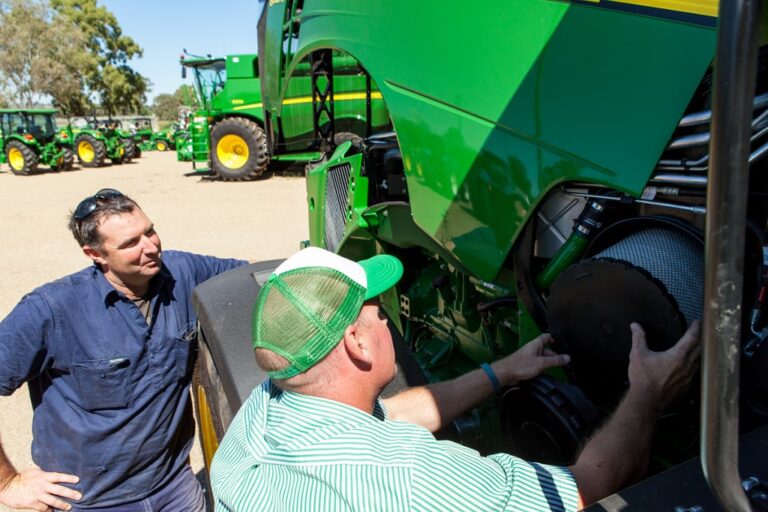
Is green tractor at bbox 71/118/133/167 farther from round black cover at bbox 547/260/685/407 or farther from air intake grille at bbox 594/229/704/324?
air intake grille at bbox 594/229/704/324

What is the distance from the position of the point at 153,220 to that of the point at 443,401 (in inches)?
406

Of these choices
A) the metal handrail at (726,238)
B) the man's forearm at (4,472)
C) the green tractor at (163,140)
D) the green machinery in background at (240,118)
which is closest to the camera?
the metal handrail at (726,238)

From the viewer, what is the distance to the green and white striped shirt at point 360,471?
3.38ft

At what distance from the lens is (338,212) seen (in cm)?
343

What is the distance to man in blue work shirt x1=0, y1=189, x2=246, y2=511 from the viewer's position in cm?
213

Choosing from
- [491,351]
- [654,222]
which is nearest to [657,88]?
[654,222]

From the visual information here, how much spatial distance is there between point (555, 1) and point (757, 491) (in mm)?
1239

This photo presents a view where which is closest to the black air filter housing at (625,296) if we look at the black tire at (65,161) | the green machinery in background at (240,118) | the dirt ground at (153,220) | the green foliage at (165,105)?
the dirt ground at (153,220)

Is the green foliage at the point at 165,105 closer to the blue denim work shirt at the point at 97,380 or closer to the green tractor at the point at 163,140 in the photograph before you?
the green tractor at the point at 163,140

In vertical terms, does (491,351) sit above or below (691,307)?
below

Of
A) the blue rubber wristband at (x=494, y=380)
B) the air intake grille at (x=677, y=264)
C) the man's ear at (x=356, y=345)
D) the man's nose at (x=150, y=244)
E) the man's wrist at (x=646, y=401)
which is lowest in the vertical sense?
the blue rubber wristband at (x=494, y=380)

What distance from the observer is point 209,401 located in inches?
102

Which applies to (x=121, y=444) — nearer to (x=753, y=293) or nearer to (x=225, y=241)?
(x=753, y=293)

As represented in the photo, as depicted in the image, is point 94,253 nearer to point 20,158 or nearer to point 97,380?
point 97,380
